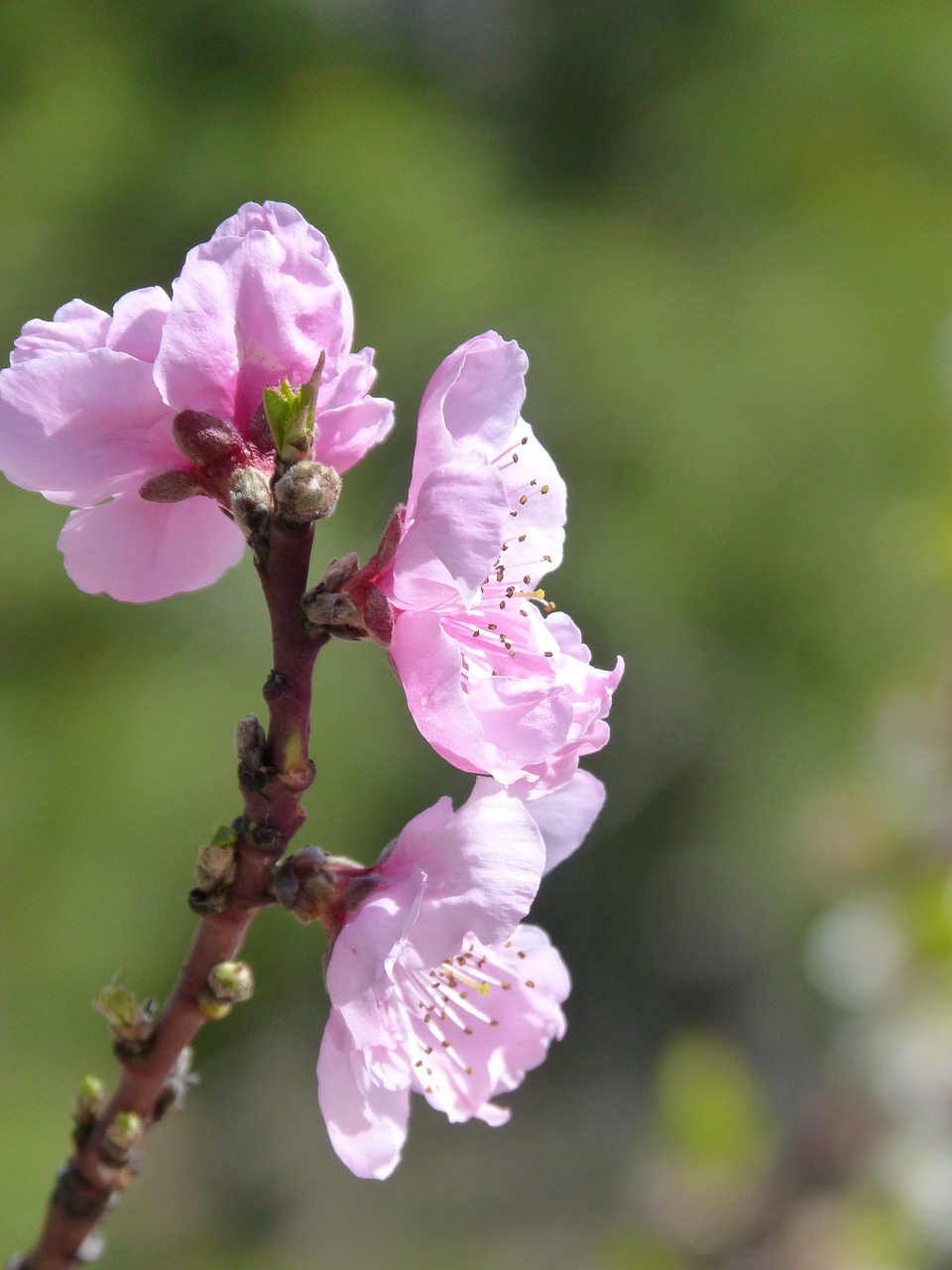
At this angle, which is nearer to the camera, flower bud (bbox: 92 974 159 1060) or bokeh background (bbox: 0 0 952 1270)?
flower bud (bbox: 92 974 159 1060)

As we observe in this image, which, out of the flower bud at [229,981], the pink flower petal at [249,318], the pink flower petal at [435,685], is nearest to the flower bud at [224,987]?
the flower bud at [229,981]

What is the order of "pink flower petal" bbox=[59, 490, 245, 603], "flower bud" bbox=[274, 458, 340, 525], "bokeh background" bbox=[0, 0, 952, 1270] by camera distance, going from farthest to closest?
"bokeh background" bbox=[0, 0, 952, 1270] < "pink flower petal" bbox=[59, 490, 245, 603] < "flower bud" bbox=[274, 458, 340, 525]

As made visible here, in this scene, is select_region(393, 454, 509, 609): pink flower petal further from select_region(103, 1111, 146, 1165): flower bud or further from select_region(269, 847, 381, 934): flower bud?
select_region(103, 1111, 146, 1165): flower bud

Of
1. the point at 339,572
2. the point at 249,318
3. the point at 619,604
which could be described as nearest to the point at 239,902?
the point at 339,572

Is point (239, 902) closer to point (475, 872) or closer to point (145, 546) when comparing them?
point (475, 872)

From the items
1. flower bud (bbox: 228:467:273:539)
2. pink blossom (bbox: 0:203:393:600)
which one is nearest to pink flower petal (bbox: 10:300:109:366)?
pink blossom (bbox: 0:203:393:600)

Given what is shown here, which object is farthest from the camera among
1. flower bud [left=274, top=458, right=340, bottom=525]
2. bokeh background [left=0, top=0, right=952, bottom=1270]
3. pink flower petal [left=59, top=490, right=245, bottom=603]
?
bokeh background [left=0, top=0, right=952, bottom=1270]

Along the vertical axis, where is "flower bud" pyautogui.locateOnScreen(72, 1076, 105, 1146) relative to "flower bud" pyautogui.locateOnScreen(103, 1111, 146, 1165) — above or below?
below

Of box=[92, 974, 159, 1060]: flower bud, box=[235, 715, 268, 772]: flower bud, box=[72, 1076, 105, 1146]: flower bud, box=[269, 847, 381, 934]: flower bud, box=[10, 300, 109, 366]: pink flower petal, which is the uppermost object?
box=[10, 300, 109, 366]: pink flower petal
